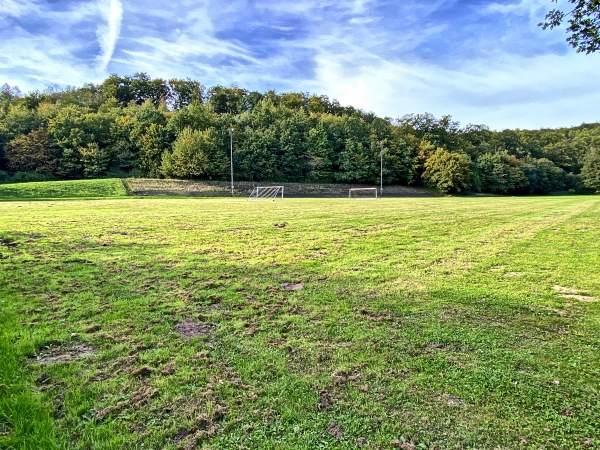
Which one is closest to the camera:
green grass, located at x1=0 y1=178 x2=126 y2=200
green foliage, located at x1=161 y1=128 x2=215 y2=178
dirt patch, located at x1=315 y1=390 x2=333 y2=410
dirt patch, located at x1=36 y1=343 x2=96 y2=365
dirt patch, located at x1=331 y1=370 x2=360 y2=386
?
dirt patch, located at x1=315 y1=390 x2=333 y2=410

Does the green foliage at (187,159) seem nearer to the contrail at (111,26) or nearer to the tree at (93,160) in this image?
the tree at (93,160)

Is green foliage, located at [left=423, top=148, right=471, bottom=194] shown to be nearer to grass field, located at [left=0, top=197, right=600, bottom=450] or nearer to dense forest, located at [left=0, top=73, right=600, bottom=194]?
dense forest, located at [left=0, top=73, right=600, bottom=194]

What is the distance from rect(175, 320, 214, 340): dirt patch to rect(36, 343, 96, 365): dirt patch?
2.93ft

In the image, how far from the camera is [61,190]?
35.9m

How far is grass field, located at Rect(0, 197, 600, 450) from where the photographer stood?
2.37 m

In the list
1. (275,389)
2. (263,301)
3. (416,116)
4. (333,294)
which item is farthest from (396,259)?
(416,116)

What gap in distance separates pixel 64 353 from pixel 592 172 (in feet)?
321

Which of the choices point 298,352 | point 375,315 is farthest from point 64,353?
point 375,315

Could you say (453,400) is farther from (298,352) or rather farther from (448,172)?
(448,172)

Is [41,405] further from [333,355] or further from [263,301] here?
[263,301]

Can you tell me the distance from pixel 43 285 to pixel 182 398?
4427mm

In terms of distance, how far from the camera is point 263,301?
5023 millimetres

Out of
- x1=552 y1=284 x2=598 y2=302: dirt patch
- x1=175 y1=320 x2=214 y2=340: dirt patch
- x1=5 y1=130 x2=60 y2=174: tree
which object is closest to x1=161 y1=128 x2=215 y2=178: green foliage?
x1=5 y1=130 x2=60 y2=174: tree

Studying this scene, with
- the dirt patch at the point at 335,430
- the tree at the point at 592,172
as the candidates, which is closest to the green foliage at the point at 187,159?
the dirt patch at the point at 335,430
